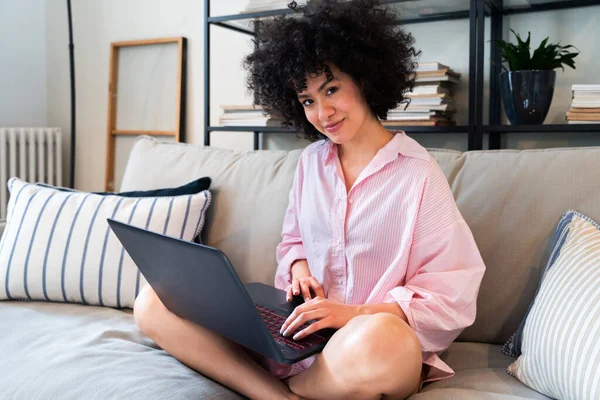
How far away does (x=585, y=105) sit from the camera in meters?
1.71

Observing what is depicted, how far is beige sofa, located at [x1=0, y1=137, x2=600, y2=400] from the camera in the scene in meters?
1.13

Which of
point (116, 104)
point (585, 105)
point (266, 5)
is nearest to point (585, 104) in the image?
point (585, 105)

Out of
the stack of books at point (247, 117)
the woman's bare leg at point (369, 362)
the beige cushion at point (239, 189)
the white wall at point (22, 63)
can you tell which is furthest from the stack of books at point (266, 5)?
the white wall at point (22, 63)

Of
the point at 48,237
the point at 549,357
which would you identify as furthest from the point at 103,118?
the point at 549,357

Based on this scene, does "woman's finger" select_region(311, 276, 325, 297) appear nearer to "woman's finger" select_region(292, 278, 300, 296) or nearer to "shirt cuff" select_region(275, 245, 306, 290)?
"woman's finger" select_region(292, 278, 300, 296)

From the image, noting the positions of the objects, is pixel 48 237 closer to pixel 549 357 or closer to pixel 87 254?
pixel 87 254

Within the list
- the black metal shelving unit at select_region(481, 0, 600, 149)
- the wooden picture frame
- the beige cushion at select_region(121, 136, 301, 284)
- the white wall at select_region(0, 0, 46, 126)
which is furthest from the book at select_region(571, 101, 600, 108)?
the white wall at select_region(0, 0, 46, 126)

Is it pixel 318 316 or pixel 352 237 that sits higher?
pixel 352 237

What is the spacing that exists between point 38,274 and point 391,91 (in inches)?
38.1

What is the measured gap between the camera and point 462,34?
212 cm

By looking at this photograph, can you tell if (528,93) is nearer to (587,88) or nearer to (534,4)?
(587,88)

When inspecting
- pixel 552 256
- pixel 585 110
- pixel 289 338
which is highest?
pixel 585 110

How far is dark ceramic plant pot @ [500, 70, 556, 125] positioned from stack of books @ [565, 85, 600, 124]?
0.08 m

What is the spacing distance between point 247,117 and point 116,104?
0.98 m
